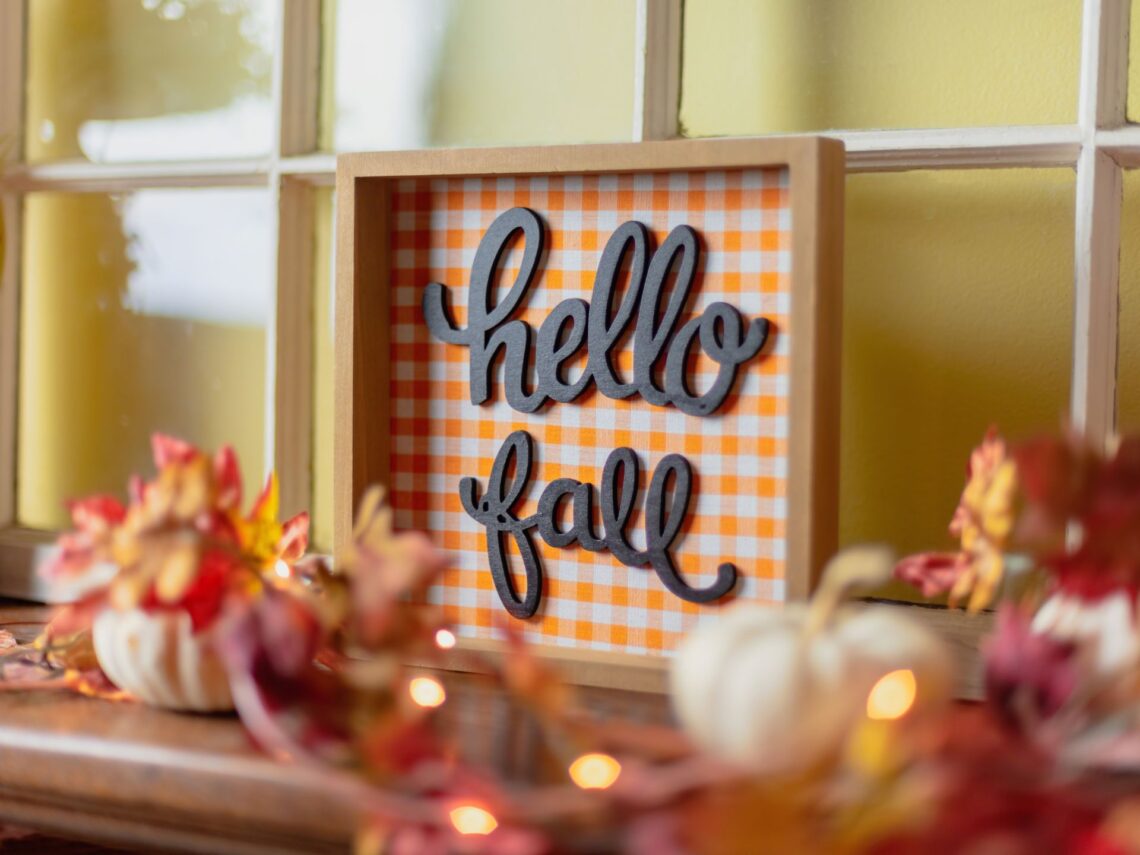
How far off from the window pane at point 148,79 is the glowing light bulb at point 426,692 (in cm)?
61

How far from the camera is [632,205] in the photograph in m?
0.86

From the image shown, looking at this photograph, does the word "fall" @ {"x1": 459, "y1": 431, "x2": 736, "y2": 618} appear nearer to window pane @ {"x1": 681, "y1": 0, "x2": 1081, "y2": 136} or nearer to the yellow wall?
the yellow wall

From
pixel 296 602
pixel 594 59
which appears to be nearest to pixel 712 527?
pixel 296 602

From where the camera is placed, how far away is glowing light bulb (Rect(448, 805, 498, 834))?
1.76 feet

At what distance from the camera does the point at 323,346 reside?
1.14m

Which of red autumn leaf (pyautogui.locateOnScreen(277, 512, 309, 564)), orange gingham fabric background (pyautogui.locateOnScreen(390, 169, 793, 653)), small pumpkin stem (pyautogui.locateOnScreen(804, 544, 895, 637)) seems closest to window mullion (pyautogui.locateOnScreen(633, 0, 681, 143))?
orange gingham fabric background (pyautogui.locateOnScreen(390, 169, 793, 653))

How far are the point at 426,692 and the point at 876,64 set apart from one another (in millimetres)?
570

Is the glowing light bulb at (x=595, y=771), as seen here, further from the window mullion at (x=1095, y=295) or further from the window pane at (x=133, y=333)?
the window pane at (x=133, y=333)

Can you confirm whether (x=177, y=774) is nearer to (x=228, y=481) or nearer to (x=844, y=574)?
(x=228, y=481)

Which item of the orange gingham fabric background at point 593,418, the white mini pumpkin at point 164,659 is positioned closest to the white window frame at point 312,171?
the orange gingham fabric background at point 593,418

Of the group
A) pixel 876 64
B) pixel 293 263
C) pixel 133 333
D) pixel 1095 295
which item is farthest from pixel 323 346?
pixel 1095 295

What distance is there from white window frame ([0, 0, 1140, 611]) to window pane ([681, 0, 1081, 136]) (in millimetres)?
18

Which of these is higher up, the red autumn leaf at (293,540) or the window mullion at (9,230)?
the window mullion at (9,230)

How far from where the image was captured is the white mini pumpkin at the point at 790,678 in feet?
1.85
